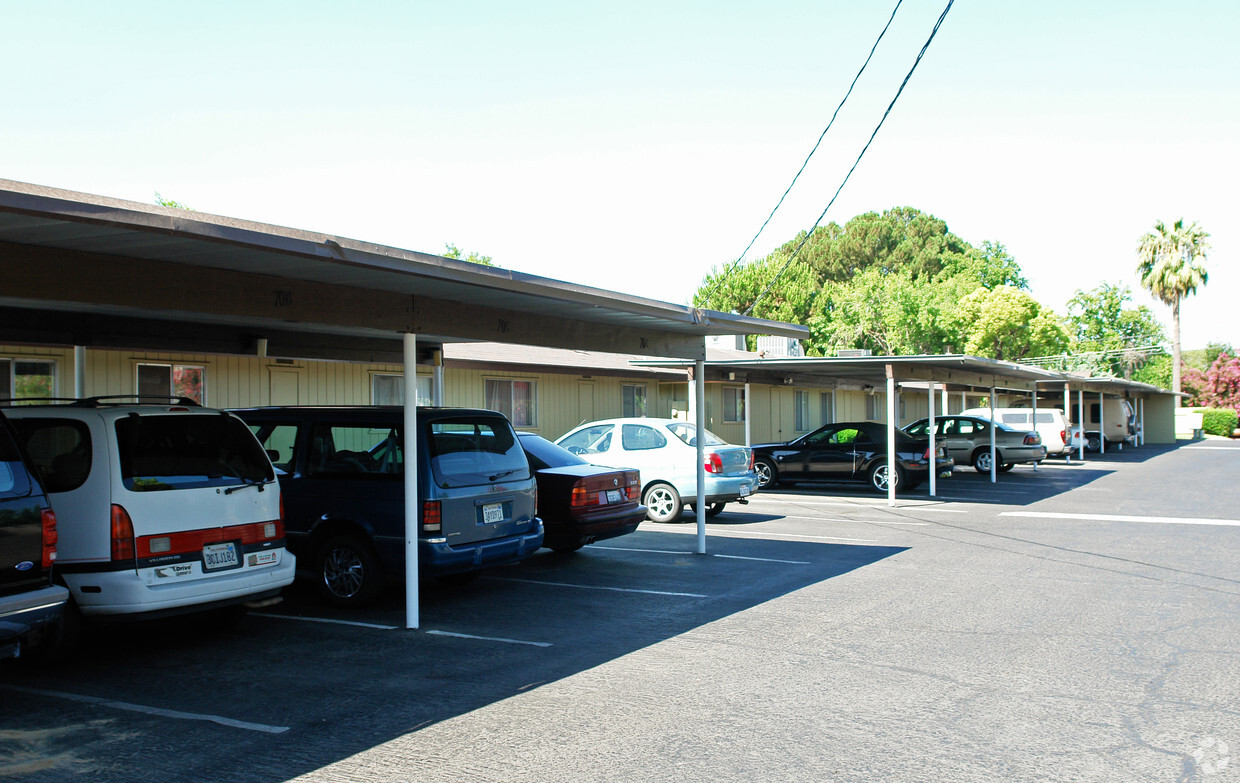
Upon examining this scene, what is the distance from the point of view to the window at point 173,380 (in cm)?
1407

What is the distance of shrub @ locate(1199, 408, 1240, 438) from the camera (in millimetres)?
65000

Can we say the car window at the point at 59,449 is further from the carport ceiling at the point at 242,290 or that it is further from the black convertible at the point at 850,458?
the black convertible at the point at 850,458

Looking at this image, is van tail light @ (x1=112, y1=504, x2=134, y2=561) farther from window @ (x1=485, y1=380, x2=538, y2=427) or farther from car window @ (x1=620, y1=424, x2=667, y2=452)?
window @ (x1=485, y1=380, x2=538, y2=427)

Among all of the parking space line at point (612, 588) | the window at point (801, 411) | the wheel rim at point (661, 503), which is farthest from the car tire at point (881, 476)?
the parking space line at point (612, 588)

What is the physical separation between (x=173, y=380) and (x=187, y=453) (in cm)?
845

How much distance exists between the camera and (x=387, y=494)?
8391 millimetres

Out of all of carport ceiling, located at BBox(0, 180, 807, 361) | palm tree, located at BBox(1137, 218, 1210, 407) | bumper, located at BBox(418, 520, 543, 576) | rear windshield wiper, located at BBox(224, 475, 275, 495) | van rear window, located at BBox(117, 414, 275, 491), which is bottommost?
bumper, located at BBox(418, 520, 543, 576)

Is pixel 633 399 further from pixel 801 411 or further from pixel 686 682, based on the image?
pixel 686 682

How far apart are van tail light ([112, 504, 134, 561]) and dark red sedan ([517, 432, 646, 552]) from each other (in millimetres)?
4693

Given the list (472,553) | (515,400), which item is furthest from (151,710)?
(515,400)

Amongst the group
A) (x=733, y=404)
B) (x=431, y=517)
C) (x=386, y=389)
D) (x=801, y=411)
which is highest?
(x=386, y=389)

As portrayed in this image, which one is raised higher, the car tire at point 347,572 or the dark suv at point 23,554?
the dark suv at point 23,554

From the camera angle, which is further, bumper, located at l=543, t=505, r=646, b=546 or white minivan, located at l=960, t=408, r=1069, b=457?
white minivan, located at l=960, t=408, r=1069, b=457

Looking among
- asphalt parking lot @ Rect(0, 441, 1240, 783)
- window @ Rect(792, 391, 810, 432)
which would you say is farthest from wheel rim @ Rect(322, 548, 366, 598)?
window @ Rect(792, 391, 810, 432)
